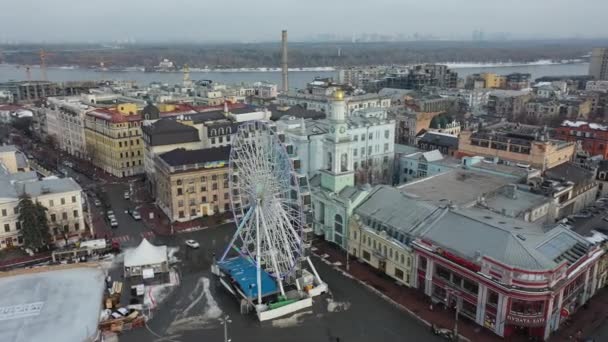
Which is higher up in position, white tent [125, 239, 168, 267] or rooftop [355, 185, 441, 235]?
rooftop [355, 185, 441, 235]

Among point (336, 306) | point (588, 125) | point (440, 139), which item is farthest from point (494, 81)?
point (336, 306)

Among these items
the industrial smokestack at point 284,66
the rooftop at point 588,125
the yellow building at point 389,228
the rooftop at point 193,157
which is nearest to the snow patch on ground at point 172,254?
the rooftop at point 193,157

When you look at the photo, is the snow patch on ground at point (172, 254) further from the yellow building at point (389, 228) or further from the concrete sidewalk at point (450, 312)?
the yellow building at point (389, 228)

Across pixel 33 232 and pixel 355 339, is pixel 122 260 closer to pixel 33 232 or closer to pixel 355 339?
pixel 33 232

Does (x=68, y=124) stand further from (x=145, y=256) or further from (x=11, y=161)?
(x=145, y=256)

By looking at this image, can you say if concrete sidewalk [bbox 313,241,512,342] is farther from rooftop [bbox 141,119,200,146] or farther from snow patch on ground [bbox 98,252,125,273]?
rooftop [bbox 141,119,200,146]

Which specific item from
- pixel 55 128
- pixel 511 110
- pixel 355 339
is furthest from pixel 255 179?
pixel 511 110

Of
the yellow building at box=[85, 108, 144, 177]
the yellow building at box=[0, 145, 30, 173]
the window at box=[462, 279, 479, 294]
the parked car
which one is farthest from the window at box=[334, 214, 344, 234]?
the yellow building at box=[0, 145, 30, 173]
